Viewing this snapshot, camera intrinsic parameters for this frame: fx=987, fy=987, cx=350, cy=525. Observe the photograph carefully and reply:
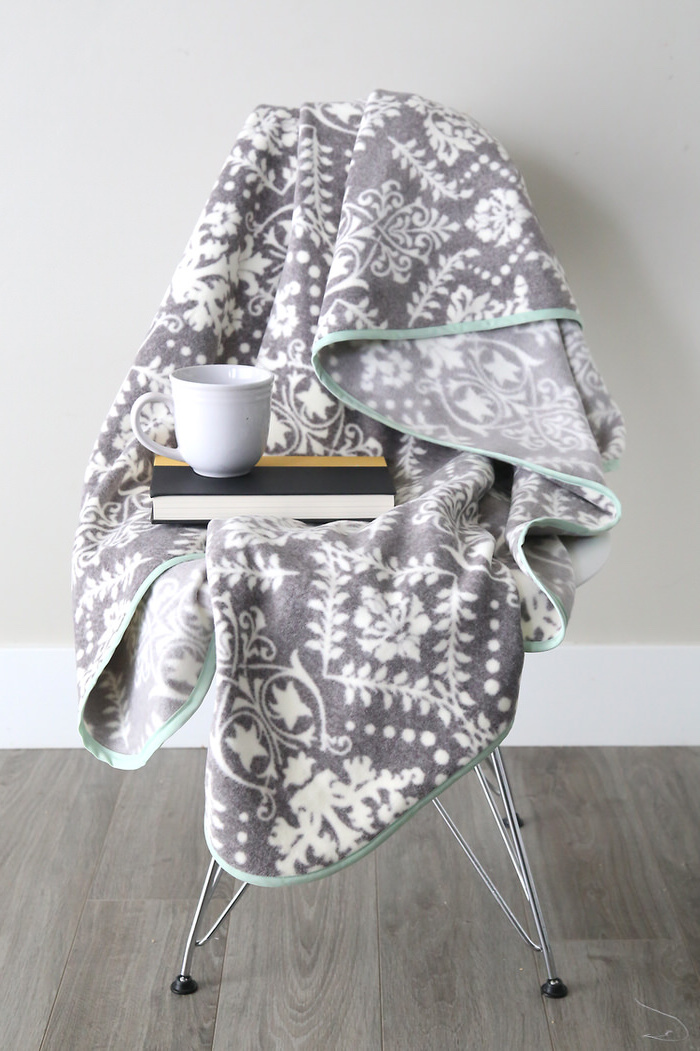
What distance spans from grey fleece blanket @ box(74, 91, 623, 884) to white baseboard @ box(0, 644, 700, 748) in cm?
53

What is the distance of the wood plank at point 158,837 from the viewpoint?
1237 mm

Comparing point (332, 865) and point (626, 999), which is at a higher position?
point (332, 865)

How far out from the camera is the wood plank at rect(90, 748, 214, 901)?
1237 mm

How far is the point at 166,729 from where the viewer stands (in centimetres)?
83

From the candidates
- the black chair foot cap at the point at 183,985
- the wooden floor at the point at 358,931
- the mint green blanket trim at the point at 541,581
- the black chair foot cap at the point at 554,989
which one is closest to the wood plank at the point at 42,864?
the wooden floor at the point at 358,931

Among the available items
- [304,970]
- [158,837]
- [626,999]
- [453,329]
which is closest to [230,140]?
[453,329]

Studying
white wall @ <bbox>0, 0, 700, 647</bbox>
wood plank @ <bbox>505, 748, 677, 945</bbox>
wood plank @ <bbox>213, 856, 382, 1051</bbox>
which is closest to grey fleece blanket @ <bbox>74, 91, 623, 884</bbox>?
white wall @ <bbox>0, 0, 700, 647</bbox>

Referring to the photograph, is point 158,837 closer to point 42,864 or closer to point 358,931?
point 42,864

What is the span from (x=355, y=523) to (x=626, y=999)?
1.97 ft

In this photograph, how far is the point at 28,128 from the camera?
4.37 ft

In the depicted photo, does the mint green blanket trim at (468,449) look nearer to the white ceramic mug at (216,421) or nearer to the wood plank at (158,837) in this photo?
the white ceramic mug at (216,421)

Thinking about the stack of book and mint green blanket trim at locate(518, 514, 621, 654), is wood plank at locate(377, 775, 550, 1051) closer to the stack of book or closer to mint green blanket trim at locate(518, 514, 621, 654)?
mint green blanket trim at locate(518, 514, 621, 654)

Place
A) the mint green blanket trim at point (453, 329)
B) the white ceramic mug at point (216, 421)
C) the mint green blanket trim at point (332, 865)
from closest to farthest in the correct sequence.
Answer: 1. the mint green blanket trim at point (332, 865)
2. the white ceramic mug at point (216, 421)
3. the mint green blanket trim at point (453, 329)

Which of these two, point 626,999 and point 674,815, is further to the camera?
→ point 674,815
